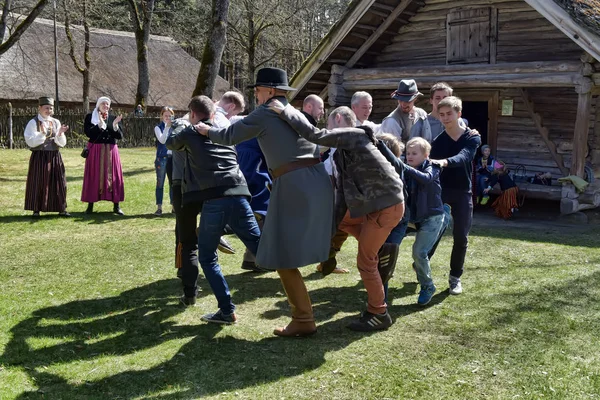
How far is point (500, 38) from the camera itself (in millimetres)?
12453

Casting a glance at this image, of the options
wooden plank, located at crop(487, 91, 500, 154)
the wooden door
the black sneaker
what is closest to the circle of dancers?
the black sneaker

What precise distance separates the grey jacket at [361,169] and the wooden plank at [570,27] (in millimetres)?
6465

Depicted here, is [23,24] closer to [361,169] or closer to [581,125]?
[581,125]

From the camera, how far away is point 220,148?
5355 millimetres

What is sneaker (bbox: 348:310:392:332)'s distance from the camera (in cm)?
503

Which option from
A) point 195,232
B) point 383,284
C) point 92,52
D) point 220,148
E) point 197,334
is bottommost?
point 197,334

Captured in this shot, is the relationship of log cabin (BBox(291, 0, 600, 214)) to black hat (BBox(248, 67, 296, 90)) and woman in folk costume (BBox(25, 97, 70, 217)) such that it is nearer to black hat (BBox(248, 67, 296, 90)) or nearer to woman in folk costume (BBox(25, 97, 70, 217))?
woman in folk costume (BBox(25, 97, 70, 217))

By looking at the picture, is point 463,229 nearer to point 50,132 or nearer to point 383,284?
point 383,284

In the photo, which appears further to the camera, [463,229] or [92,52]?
[92,52]

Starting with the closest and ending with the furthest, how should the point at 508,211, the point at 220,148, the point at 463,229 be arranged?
the point at 220,148
the point at 463,229
the point at 508,211

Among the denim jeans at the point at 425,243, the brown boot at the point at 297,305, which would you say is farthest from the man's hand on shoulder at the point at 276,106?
the denim jeans at the point at 425,243

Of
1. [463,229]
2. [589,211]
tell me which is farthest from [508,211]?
[463,229]

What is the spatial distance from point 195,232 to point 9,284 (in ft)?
7.30

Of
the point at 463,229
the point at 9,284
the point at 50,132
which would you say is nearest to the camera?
the point at 463,229
